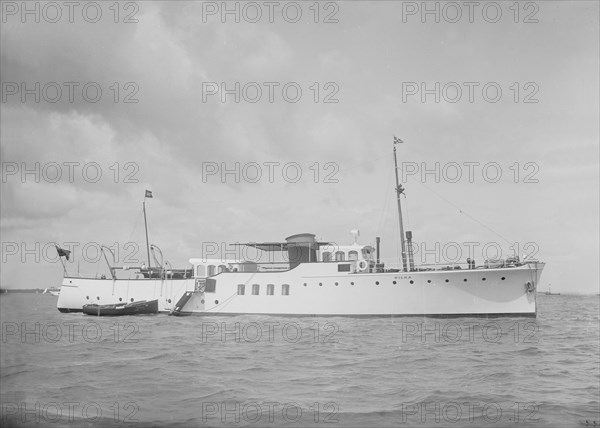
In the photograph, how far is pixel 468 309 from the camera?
33625 millimetres

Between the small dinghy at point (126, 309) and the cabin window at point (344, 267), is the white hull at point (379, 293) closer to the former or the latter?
the cabin window at point (344, 267)

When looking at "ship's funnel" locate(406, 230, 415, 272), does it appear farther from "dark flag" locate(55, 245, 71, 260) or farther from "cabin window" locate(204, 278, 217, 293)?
"dark flag" locate(55, 245, 71, 260)

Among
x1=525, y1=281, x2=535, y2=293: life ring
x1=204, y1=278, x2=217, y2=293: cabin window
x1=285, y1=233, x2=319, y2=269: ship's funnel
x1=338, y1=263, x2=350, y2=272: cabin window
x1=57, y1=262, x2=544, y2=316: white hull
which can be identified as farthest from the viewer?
x1=204, y1=278, x2=217, y2=293: cabin window

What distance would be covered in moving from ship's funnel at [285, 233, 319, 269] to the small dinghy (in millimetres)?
12650

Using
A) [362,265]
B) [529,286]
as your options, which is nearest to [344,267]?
[362,265]

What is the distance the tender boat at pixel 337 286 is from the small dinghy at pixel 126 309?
0.13 metres

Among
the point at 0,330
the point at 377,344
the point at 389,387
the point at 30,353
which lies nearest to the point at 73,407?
the point at 0,330

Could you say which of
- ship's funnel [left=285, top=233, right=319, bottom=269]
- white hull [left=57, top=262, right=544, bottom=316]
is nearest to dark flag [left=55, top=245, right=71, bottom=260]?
white hull [left=57, top=262, right=544, bottom=316]

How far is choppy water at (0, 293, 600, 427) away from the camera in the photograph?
9.79 m

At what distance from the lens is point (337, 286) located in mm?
35094

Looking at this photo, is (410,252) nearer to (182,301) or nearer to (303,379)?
(182,301)

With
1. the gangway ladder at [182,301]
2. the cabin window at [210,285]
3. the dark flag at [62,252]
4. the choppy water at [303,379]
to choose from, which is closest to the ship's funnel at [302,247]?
the cabin window at [210,285]

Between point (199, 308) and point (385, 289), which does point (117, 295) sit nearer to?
point (199, 308)

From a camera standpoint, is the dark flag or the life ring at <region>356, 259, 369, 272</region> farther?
the dark flag
